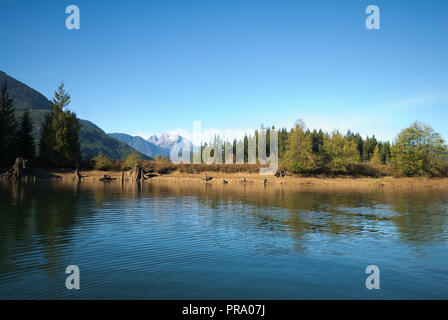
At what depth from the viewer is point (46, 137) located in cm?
7375

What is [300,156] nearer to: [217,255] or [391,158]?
[391,158]

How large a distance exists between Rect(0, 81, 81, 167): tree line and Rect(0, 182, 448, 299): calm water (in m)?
55.5

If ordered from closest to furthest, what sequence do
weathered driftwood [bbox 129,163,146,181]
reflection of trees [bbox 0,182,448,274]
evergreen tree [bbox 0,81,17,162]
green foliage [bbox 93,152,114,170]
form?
reflection of trees [bbox 0,182,448,274] < evergreen tree [bbox 0,81,17,162] < weathered driftwood [bbox 129,163,146,181] < green foliage [bbox 93,152,114,170]

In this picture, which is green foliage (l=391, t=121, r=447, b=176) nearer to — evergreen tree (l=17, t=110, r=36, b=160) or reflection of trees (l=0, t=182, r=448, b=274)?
reflection of trees (l=0, t=182, r=448, b=274)

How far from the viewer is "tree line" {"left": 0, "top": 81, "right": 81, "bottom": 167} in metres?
69.8

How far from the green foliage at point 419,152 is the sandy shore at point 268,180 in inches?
110

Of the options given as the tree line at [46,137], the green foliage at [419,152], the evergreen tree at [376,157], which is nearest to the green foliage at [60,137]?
the tree line at [46,137]

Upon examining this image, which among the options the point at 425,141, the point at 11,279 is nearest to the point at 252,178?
the point at 425,141

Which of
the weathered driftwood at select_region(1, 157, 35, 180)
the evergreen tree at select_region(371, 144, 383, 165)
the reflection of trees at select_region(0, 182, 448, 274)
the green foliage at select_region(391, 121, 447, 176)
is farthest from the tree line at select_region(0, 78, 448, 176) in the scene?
the reflection of trees at select_region(0, 182, 448, 274)

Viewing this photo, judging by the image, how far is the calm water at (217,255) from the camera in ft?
30.2

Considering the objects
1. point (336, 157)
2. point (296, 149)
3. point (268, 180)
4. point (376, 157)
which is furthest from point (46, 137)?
point (376, 157)

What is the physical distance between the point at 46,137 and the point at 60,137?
3526 millimetres

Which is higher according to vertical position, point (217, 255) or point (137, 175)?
point (137, 175)
